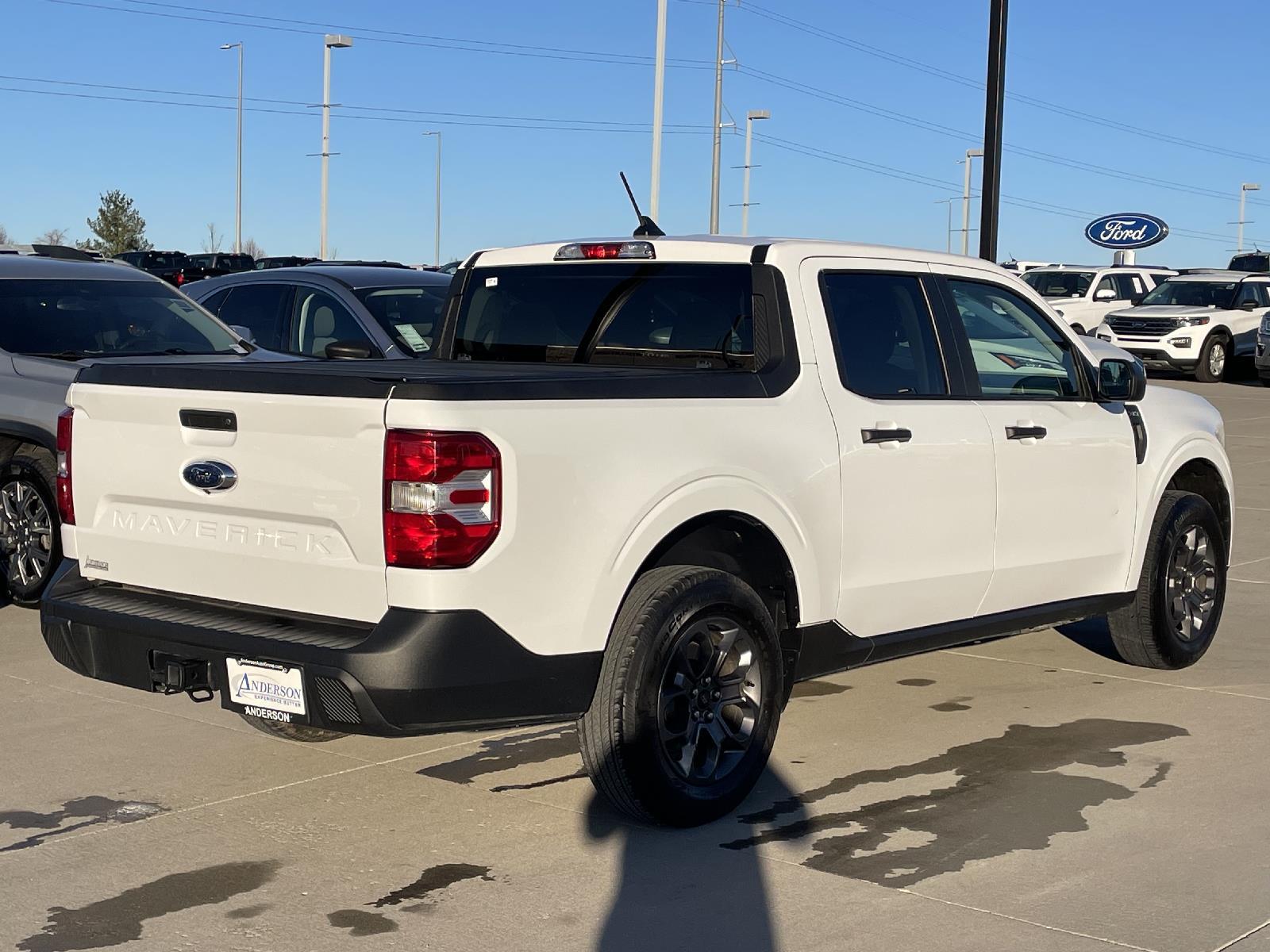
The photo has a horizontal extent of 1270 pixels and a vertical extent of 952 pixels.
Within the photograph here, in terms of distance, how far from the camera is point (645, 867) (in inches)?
193

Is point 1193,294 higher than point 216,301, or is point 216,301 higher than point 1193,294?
point 1193,294

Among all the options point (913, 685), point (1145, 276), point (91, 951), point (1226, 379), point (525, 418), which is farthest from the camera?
point (1145, 276)

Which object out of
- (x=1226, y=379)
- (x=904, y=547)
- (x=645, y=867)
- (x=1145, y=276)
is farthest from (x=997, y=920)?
(x=1145, y=276)

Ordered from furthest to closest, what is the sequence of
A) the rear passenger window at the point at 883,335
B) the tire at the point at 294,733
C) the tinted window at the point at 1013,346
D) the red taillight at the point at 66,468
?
the tinted window at the point at 1013,346 < the tire at the point at 294,733 < the rear passenger window at the point at 883,335 < the red taillight at the point at 66,468

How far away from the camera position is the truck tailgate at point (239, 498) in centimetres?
465

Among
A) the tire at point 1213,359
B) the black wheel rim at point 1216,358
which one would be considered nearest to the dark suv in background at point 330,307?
the tire at point 1213,359

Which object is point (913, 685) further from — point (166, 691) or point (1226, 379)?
point (1226, 379)

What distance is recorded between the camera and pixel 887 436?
5.86m

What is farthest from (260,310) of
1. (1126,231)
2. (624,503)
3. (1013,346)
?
(1126,231)

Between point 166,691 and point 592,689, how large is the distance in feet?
4.27

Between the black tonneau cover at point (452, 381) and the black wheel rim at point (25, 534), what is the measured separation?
326cm

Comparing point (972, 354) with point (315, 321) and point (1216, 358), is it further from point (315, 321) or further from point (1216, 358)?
point (1216, 358)

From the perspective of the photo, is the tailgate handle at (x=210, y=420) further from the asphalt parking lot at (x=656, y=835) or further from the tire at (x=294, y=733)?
the tire at (x=294, y=733)

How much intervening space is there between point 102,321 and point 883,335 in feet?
17.1
